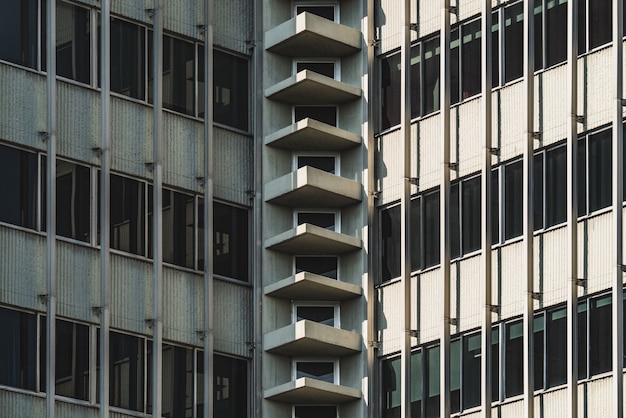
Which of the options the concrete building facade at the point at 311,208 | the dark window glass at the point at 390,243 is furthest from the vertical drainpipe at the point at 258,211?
the dark window glass at the point at 390,243

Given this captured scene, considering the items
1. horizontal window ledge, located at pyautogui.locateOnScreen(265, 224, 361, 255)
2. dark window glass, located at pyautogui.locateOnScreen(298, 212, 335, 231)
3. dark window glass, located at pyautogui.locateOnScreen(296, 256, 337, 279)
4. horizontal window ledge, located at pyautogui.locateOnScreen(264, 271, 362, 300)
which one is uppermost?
dark window glass, located at pyautogui.locateOnScreen(298, 212, 335, 231)

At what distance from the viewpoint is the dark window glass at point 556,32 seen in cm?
5181

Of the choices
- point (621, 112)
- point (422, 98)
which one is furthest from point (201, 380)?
point (621, 112)

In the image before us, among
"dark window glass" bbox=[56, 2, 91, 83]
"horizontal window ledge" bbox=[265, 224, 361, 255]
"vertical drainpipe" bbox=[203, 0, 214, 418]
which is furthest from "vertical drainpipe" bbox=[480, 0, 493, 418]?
"dark window glass" bbox=[56, 2, 91, 83]

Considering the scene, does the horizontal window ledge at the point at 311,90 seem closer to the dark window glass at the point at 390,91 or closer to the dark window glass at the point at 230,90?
the dark window glass at the point at 230,90

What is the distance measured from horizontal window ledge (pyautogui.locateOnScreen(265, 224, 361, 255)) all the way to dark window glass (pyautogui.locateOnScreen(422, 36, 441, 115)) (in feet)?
14.1

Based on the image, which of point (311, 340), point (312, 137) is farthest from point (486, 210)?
point (312, 137)

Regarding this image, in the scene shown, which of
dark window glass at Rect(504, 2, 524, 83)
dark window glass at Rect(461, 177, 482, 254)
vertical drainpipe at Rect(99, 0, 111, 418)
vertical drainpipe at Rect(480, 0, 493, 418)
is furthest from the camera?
dark window glass at Rect(461, 177, 482, 254)

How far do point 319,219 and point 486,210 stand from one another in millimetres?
7579

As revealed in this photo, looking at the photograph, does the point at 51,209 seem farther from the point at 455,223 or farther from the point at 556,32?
the point at 556,32

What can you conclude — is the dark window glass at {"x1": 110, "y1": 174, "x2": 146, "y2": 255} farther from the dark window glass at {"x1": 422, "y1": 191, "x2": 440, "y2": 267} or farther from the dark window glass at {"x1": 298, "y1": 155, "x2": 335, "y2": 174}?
the dark window glass at {"x1": 422, "y1": 191, "x2": 440, "y2": 267}

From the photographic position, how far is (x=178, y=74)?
189ft

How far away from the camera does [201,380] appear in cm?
5609

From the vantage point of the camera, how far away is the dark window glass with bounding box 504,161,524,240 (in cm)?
5225
